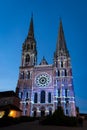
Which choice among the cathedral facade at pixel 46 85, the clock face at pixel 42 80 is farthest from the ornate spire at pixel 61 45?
the clock face at pixel 42 80

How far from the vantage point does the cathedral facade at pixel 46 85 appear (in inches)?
2089

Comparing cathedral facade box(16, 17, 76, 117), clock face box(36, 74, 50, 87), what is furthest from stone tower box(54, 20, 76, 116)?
clock face box(36, 74, 50, 87)

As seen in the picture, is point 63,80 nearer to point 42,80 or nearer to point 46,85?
point 46,85

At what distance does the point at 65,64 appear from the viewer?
59.9 meters

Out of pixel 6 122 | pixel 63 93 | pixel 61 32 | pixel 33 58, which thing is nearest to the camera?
pixel 6 122

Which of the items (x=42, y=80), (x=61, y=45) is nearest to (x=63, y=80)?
(x=42, y=80)

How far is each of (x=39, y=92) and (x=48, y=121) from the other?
3336cm

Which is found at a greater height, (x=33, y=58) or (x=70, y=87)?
(x=33, y=58)

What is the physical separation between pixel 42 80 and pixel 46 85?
2.42 m

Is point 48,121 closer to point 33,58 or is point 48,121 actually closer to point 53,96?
point 53,96

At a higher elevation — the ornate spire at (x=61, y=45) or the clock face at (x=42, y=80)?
the ornate spire at (x=61, y=45)

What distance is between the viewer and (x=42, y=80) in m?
58.2

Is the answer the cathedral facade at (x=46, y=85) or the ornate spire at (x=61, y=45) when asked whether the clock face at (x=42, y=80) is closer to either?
the cathedral facade at (x=46, y=85)

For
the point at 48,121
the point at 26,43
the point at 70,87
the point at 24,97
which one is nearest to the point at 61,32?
the point at 26,43
